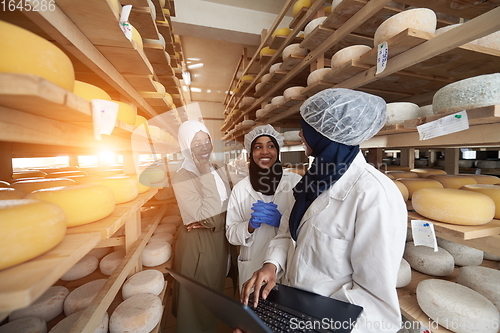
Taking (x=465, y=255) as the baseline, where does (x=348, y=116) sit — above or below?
above

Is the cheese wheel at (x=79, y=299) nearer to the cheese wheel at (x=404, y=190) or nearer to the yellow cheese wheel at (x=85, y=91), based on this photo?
the yellow cheese wheel at (x=85, y=91)

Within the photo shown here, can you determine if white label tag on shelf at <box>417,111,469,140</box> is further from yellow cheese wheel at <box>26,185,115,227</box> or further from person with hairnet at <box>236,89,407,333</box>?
yellow cheese wheel at <box>26,185,115,227</box>

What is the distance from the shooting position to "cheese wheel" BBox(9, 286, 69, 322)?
40.7 inches

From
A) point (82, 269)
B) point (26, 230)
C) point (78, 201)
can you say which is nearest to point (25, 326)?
point (82, 269)

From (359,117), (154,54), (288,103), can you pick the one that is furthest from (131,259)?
(288,103)

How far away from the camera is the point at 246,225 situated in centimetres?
150

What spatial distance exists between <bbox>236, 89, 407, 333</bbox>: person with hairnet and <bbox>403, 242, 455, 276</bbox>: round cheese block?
923 mm

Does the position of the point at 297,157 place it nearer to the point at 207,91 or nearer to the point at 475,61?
the point at 475,61

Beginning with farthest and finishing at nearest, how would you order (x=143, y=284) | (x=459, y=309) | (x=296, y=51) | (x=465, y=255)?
(x=296, y=51) → (x=465, y=255) → (x=143, y=284) → (x=459, y=309)

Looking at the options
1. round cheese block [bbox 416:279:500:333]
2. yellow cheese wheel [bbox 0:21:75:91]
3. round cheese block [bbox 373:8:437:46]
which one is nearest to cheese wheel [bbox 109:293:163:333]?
yellow cheese wheel [bbox 0:21:75:91]

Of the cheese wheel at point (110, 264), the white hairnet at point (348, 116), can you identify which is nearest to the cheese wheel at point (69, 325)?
the cheese wheel at point (110, 264)

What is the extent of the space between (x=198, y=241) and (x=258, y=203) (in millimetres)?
590

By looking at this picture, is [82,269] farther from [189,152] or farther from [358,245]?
[358,245]

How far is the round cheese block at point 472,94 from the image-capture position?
922 mm
